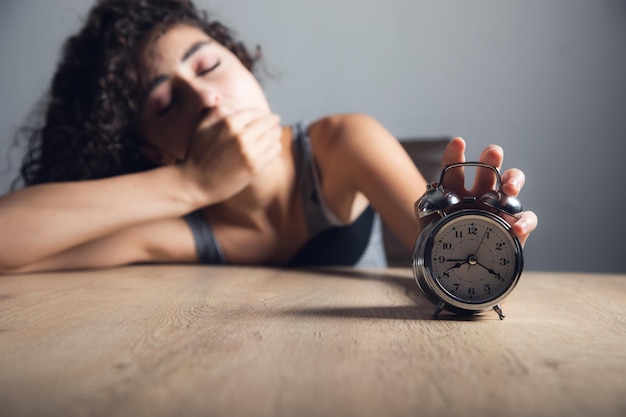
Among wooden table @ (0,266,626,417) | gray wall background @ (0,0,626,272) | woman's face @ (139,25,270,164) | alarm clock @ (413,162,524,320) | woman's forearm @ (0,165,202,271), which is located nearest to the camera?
wooden table @ (0,266,626,417)

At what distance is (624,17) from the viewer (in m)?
2.61

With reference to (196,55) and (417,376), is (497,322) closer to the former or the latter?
(417,376)

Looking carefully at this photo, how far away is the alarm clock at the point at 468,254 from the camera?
0.77m

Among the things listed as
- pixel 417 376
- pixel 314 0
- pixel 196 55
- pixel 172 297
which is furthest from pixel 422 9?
pixel 417 376

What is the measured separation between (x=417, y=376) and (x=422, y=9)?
8.34 ft

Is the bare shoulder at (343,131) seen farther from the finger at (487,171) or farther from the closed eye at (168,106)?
the finger at (487,171)

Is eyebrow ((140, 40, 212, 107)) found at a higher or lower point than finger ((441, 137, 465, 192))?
higher

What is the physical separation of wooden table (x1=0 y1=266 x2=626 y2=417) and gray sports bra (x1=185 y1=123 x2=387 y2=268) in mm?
547

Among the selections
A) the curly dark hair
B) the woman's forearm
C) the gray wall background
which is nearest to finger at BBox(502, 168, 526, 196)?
the woman's forearm

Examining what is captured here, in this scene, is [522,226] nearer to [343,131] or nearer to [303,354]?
[303,354]

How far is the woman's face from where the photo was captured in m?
1.40

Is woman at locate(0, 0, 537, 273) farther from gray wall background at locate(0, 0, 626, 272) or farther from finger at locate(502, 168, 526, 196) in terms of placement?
gray wall background at locate(0, 0, 626, 272)

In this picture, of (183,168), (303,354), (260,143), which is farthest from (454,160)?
(183,168)

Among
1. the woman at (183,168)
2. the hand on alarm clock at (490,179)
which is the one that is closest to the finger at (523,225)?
the hand on alarm clock at (490,179)
